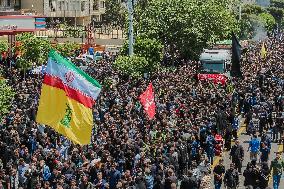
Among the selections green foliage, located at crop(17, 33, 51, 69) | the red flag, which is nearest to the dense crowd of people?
the red flag

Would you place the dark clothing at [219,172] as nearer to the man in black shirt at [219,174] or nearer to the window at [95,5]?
the man in black shirt at [219,174]

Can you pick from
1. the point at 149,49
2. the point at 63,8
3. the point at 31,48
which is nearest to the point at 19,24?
the point at 31,48

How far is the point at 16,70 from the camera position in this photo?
41.4 metres

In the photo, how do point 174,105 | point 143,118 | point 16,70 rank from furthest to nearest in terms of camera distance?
point 16,70 → point 174,105 → point 143,118

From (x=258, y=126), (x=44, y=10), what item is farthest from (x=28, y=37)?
(x=44, y=10)

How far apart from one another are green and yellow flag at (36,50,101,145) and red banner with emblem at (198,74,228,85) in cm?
2648

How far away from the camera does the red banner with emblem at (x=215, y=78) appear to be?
42.3 metres

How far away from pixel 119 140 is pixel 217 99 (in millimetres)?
10766

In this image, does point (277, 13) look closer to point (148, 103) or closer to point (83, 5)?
point (83, 5)

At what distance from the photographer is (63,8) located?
284ft

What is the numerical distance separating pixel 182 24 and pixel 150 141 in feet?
78.0

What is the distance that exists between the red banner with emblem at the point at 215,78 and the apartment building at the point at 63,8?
4000 cm

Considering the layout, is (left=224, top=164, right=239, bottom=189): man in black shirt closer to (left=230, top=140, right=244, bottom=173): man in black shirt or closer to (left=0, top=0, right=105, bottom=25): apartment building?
(left=230, top=140, right=244, bottom=173): man in black shirt

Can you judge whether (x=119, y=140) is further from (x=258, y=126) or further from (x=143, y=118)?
(x=258, y=126)
